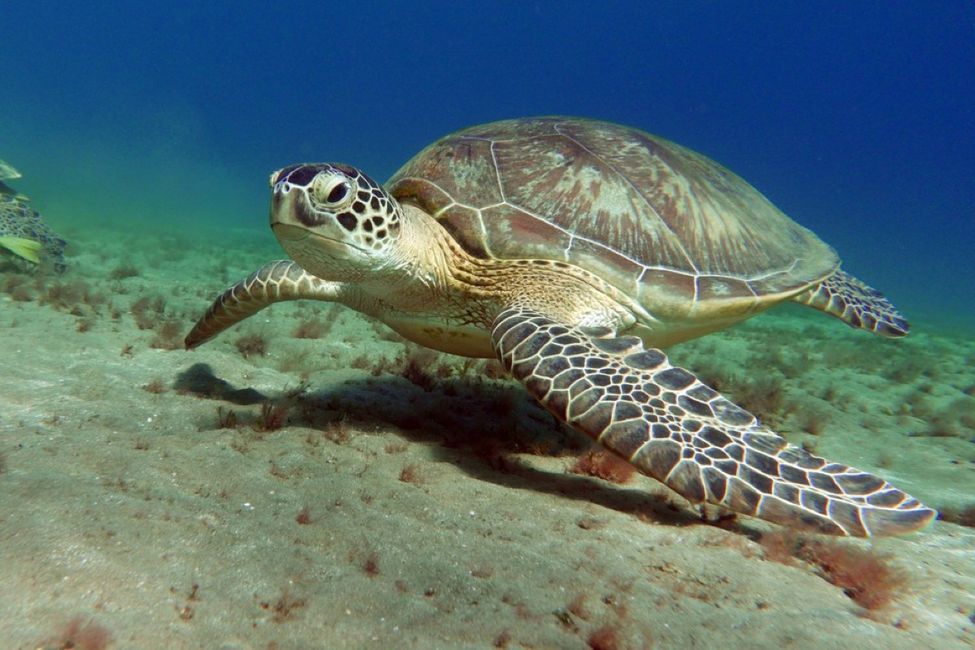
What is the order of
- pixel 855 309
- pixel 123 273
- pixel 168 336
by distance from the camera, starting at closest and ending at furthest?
1. pixel 168 336
2. pixel 855 309
3. pixel 123 273

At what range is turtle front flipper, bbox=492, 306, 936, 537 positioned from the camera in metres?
2.24

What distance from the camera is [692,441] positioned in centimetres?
248

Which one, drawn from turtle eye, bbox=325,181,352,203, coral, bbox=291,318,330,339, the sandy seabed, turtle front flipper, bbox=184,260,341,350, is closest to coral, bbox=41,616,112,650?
the sandy seabed

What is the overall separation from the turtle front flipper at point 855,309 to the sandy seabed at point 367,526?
1.14m

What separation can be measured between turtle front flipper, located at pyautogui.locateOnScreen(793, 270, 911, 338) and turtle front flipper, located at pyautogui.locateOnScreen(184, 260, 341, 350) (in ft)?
15.5

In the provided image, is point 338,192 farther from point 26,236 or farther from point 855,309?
point 26,236

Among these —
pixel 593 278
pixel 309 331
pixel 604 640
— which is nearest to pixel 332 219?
pixel 593 278

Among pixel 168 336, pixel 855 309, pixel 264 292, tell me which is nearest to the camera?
pixel 264 292

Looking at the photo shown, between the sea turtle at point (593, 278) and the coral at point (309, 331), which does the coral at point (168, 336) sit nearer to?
the sea turtle at point (593, 278)

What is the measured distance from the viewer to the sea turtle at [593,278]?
241 cm

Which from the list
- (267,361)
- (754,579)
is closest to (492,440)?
(754,579)

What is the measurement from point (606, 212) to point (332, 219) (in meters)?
2.12

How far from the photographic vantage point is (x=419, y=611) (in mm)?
1572

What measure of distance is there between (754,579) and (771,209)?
485 centimetres
